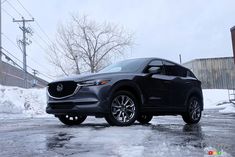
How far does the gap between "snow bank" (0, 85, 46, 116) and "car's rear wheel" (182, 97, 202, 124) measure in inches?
389

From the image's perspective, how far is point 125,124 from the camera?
7.88m

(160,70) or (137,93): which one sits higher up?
(160,70)

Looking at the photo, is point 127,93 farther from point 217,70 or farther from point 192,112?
point 217,70

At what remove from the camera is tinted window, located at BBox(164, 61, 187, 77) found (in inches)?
372

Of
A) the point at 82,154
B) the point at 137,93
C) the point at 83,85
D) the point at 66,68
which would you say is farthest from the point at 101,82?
the point at 66,68

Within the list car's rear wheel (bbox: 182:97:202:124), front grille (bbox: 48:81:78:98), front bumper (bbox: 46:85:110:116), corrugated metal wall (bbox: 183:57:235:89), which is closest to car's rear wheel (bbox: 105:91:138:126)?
front bumper (bbox: 46:85:110:116)

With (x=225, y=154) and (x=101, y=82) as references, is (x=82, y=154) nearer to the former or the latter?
(x=225, y=154)

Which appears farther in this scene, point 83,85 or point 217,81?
point 217,81

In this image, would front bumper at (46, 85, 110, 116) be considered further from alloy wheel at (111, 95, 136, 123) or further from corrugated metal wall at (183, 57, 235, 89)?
corrugated metal wall at (183, 57, 235, 89)

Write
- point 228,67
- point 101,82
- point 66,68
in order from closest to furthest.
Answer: point 101,82
point 228,67
point 66,68

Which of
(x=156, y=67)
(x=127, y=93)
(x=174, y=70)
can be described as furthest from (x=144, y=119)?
(x=127, y=93)

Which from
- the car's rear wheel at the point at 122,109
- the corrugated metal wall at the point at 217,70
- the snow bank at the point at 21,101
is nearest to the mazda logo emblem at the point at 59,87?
the car's rear wheel at the point at 122,109

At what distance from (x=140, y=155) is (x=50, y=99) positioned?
460 cm

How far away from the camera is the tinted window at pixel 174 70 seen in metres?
9.45
